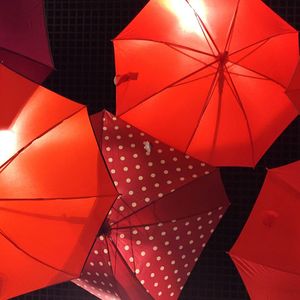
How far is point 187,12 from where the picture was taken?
2479mm

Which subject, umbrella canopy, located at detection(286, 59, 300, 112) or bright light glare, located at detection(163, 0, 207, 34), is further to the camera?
bright light glare, located at detection(163, 0, 207, 34)

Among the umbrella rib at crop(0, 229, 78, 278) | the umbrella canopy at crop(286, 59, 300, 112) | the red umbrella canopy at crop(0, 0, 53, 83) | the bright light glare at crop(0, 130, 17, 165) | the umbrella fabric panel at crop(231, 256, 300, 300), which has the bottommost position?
the umbrella fabric panel at crop(231, 256, 300, 300)

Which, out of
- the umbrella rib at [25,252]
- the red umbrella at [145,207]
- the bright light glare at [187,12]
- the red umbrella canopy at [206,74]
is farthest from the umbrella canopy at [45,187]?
the bright light glare at [187,12]

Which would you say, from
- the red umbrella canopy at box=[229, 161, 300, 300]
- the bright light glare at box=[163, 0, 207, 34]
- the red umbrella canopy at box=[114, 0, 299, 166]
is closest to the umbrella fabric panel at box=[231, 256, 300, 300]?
the red umbrella canopy at box=[229, 161, 300, 300]

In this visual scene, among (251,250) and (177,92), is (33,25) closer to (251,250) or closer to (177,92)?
(177,92)

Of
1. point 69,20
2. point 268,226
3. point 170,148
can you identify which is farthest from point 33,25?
point 268,226

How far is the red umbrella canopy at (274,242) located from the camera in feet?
7.56

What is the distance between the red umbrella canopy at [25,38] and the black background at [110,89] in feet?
1.71

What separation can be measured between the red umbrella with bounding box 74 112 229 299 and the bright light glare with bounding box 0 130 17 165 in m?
0.46

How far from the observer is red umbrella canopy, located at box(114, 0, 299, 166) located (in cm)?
245

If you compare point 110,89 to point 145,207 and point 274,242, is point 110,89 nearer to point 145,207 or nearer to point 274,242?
point 145,207

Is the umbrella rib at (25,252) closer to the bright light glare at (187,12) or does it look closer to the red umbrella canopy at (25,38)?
the red umbrella canopy at (25,38)

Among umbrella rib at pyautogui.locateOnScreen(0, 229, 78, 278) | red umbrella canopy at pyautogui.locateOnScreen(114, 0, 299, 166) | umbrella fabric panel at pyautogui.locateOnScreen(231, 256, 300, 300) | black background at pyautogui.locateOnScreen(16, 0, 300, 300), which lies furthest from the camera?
black background at pyautogui.locateOnScreen(16, 0, 300, 300)

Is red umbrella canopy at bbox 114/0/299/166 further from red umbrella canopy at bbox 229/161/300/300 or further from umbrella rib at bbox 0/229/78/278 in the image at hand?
umbrella rib at bbox 0/229/78/278
